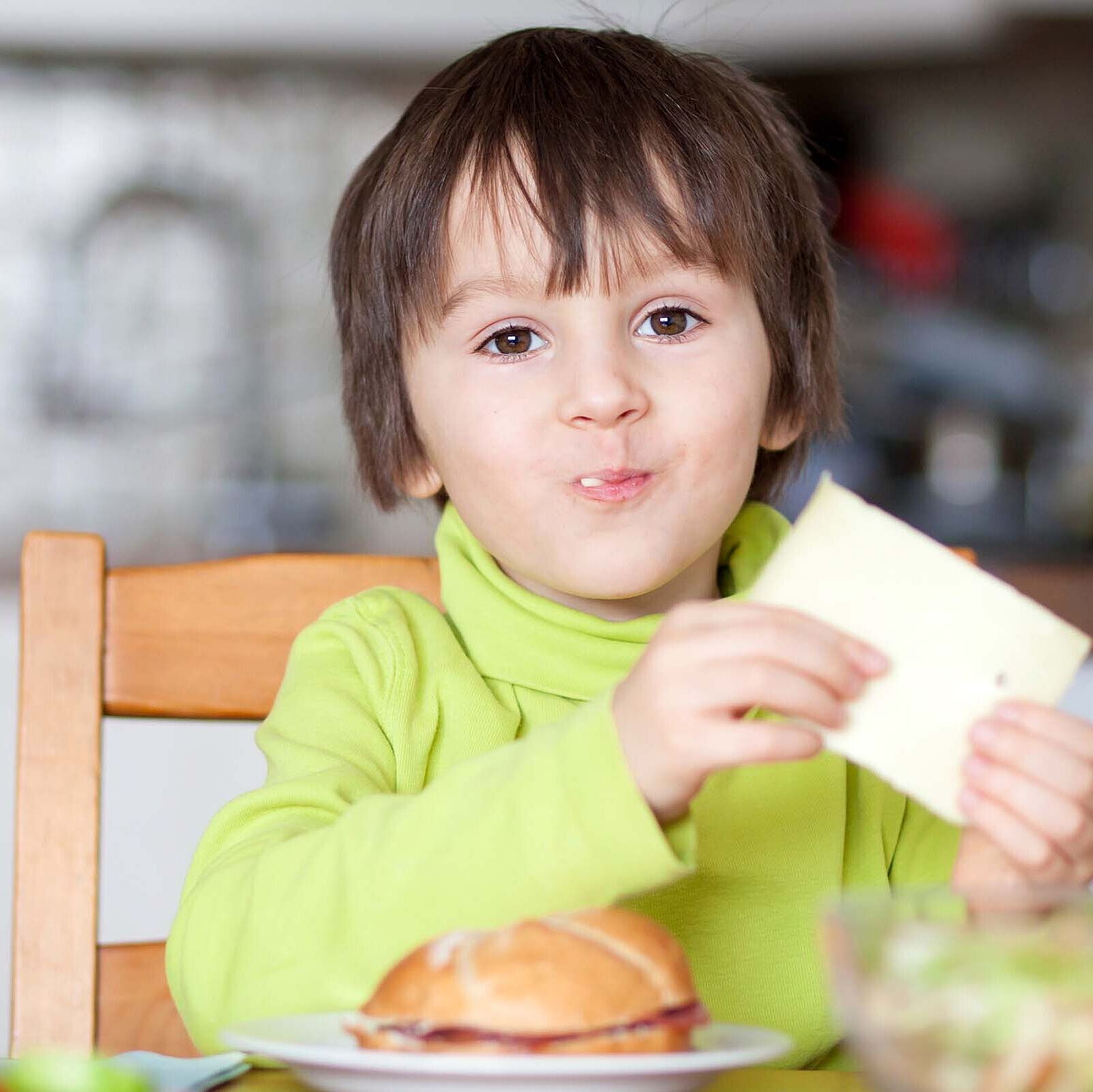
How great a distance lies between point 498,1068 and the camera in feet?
1.47

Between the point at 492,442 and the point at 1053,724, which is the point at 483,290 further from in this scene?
the point at 1053,724

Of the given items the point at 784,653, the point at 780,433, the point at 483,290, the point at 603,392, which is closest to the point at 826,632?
the point at 784,653

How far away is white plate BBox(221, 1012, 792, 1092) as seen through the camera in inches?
17.7

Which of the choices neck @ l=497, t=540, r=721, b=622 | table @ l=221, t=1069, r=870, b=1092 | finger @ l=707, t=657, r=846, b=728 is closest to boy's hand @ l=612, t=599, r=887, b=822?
finger @ l=707, t=657, r=846, b=728

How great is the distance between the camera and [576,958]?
496mm

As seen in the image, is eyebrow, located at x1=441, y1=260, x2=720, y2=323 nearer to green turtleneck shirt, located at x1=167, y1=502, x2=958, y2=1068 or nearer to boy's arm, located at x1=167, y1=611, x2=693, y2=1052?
green turtleneck shirt, located at x1=167, y1=502, x2=958, y2=1068

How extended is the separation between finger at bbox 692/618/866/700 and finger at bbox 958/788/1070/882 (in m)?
0.06

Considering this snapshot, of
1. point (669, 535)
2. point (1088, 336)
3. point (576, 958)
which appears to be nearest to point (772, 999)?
point (669, 535)

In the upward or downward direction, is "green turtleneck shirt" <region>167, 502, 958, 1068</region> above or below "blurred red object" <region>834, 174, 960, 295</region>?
below

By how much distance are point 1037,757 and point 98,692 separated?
64 cm

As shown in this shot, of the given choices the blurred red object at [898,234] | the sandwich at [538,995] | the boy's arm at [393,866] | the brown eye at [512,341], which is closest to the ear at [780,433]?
the brown eye at [512,341]

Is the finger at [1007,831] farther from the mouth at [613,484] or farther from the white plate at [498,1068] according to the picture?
the mouth at [613,484]

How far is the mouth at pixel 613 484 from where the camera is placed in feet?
2.84

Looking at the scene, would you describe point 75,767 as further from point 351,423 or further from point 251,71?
point 251,71
